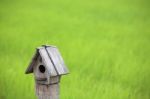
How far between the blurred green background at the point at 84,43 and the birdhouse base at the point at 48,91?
1.23 meters

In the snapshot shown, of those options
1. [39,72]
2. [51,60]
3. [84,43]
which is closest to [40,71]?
[39,72]

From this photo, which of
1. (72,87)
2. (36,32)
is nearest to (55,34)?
(36,32)

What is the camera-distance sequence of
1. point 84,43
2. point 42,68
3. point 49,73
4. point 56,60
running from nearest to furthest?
point 49,73 → point 56,60 → point 42,68 → point 84,43

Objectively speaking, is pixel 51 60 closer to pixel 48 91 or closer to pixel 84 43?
pixel 48 91

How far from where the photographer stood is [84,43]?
731 cm

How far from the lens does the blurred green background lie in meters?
5.03

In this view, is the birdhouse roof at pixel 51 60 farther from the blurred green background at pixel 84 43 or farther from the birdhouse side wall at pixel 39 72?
the blurred green background at pixel 84 43

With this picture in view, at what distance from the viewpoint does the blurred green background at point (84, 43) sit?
5.03 meters

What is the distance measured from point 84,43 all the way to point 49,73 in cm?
403

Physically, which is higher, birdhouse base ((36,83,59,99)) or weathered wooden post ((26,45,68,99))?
weathered wooden post ((26,45,68,99))

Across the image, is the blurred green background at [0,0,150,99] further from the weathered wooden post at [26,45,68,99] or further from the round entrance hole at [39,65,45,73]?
the weathered wooden post at [26,45,68,99]

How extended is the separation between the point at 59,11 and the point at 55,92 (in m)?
7.25

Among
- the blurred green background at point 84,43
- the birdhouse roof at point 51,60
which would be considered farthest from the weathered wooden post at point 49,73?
the blurred green background at point 84,43

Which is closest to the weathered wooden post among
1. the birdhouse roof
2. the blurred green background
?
the birdhouse roof
